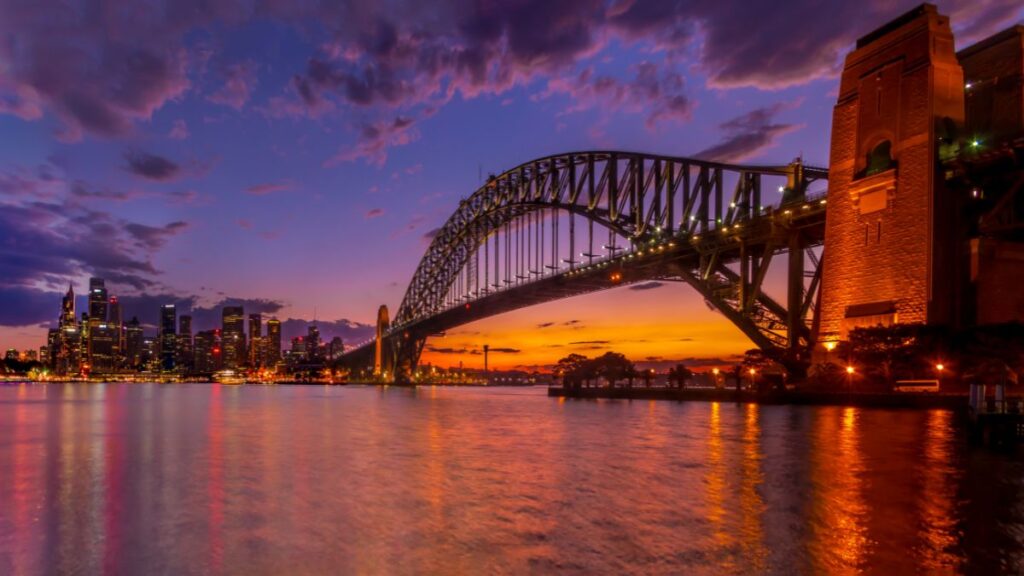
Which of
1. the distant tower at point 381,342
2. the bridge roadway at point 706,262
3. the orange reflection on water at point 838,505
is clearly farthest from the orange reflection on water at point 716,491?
the distant tower at point 381,342

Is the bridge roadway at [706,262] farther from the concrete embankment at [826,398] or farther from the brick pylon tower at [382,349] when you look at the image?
the brick pylon tower at [382,349]

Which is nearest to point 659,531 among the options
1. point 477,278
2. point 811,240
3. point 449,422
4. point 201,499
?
point 201,499

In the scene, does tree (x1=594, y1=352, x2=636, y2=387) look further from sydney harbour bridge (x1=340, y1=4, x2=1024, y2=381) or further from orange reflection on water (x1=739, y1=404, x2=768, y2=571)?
orange reflection on water (x1=739, y1=404, x2=768, y2=571)

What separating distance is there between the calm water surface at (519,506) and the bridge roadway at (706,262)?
65.5ft

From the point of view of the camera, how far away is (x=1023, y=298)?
29344 millimetres

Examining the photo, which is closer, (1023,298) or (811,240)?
(1023,298)

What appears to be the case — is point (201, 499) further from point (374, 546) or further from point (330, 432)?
point (330, 432)

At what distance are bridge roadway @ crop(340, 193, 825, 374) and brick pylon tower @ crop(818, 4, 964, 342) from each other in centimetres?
408

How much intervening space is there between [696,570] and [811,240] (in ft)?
120

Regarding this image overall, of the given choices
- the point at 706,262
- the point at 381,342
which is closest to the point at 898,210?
the point at 706,262

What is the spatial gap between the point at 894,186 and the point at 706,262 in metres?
15.5

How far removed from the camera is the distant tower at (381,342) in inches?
4355

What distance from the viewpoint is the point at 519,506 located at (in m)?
10.9

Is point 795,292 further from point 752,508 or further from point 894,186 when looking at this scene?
point 752,508
